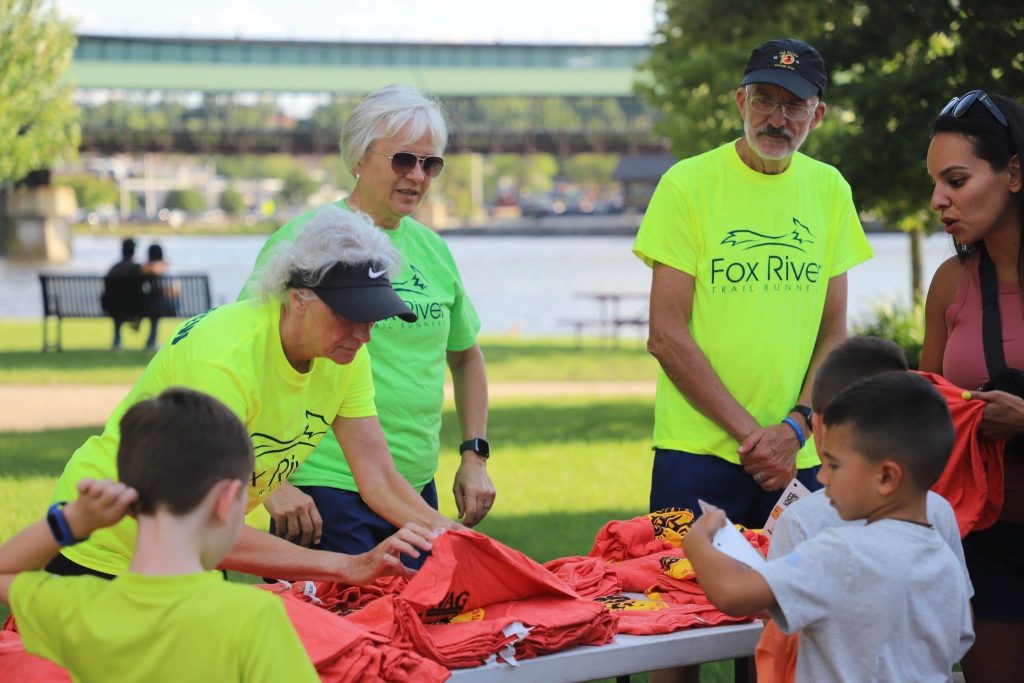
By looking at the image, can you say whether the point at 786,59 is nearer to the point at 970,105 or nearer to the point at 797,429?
the point at 970,105

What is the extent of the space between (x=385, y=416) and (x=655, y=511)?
35.5 inches

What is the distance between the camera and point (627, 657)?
3.36m

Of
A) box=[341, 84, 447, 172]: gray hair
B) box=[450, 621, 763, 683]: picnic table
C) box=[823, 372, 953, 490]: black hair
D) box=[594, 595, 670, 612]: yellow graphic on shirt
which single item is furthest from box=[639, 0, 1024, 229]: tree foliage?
box=[823, 372, 953, 490]: black hair

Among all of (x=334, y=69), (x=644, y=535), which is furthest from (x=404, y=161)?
(x=334, y=69)

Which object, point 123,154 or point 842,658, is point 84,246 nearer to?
point 123,154

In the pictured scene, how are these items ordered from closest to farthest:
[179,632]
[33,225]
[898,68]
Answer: [179,632]
[898,68]
[33,225]

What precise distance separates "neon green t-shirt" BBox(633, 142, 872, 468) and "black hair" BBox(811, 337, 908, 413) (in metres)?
0.83

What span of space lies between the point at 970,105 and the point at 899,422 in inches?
47.0

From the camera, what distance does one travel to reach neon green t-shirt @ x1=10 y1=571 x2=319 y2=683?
2355mm

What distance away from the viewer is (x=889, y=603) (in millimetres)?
2686

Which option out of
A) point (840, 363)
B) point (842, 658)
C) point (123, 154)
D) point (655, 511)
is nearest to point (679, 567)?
point (655, 511)

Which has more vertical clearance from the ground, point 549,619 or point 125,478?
point 125,478

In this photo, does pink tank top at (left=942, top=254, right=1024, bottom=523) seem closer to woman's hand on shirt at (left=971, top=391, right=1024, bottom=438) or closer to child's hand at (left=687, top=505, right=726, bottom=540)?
woman's hand on shirt at (left=971, top=391, right=1024, bottom=438)

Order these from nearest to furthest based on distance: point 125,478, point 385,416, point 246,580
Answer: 1. point 125,478
2. point 385,416
3. point 246,580
